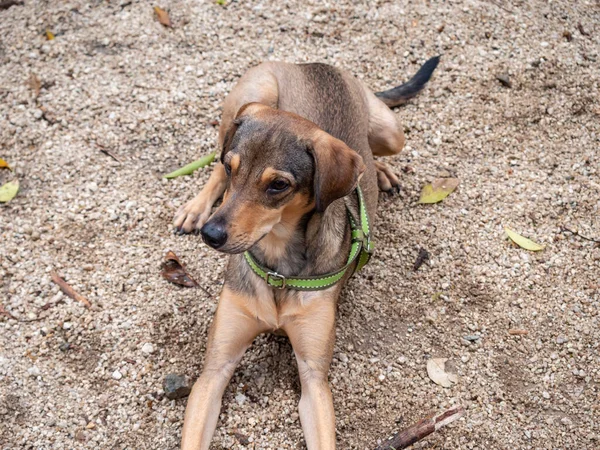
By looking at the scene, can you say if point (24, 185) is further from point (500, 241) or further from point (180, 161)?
point (500, 241)

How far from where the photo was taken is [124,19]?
6973mm

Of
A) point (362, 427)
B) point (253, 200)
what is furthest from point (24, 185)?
point (362, 427)

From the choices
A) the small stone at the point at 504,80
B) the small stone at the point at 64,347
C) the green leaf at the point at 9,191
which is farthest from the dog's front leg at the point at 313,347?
the small stone at the point at 504,80

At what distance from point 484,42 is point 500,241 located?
2.46 metres

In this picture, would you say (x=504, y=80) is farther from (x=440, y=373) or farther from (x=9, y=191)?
(x=9, y=191)

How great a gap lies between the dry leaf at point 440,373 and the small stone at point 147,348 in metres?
1.93

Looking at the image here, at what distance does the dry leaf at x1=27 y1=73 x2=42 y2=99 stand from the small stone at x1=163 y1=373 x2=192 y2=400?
125 inches

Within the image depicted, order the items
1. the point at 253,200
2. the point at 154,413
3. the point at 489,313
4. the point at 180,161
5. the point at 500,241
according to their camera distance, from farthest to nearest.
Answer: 1. the point at 180,161
2. the point at 500,241
3. the point at 489,313
4. the point at 154,413
5. the point at 253,200

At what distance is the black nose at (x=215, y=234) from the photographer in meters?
3.74

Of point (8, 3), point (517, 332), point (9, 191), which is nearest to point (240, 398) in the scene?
point (517, 332)

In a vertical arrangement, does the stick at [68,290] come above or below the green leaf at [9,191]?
below

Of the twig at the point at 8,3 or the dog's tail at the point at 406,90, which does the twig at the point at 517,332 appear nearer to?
the dog's tail at the point at 406,90

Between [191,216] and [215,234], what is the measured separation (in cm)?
188

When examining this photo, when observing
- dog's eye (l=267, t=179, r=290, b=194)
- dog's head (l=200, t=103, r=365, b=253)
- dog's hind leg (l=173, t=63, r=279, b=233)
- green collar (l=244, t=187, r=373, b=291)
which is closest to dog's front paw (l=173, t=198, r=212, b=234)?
dog's hind leg (l=173, t=63, r=279, b=233)
